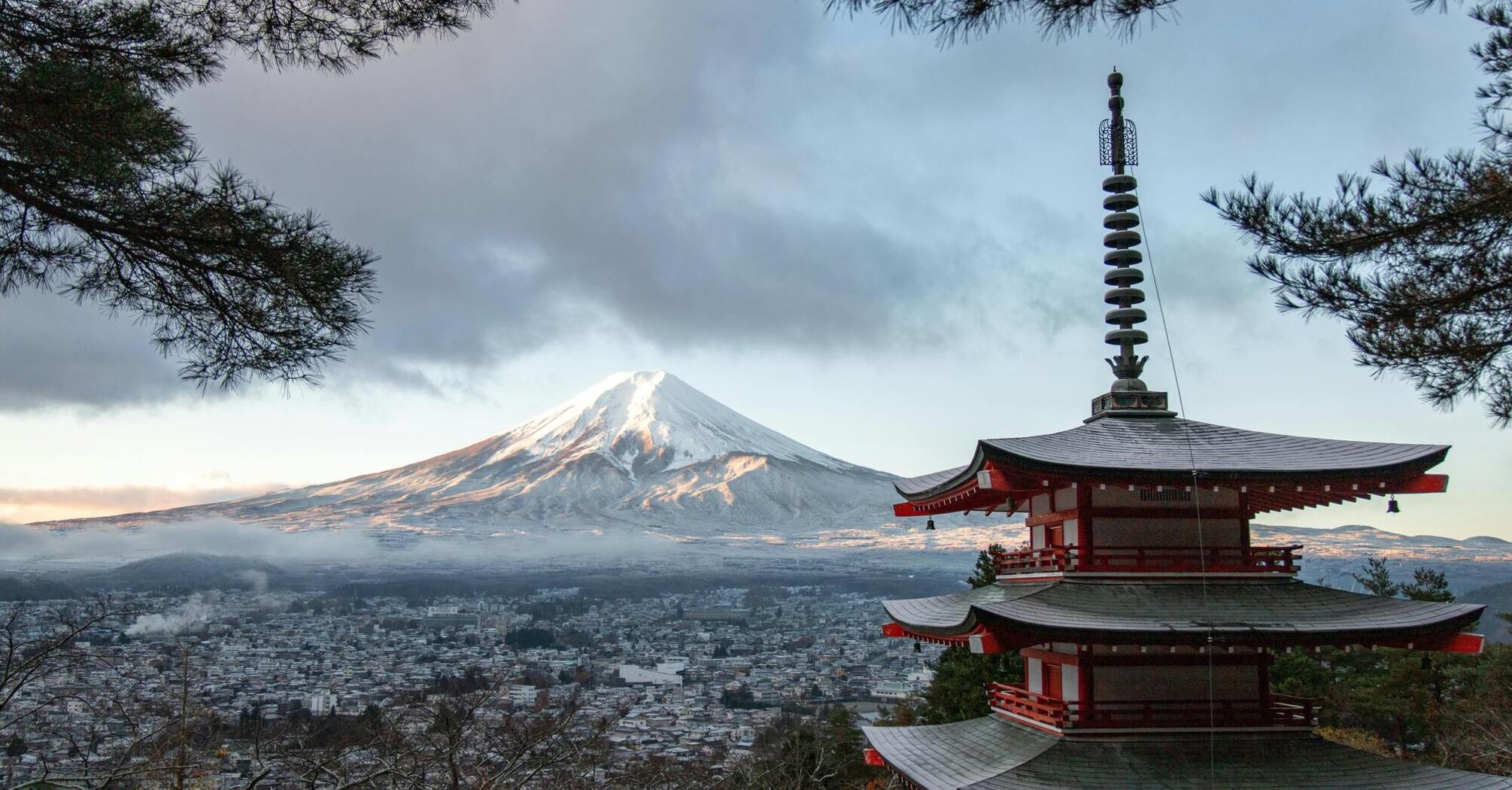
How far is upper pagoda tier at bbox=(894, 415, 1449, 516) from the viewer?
9.68 metres

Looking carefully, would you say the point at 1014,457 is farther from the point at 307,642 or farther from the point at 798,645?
the point at 798,645

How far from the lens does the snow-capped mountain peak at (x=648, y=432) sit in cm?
10462

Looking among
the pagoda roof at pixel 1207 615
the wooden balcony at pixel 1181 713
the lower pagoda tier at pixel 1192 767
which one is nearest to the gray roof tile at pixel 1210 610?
the pagoda roof at pixel 1207 615

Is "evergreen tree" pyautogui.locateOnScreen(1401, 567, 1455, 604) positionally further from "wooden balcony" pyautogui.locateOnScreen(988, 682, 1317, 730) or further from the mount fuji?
the mount fuji

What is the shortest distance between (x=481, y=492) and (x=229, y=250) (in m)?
93.5

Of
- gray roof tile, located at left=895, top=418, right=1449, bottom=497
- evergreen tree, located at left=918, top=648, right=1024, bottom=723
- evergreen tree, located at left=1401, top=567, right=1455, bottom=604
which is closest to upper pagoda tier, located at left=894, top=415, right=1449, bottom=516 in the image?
gray roof tile, located at left=895, top=418, right=1449, bottom=497

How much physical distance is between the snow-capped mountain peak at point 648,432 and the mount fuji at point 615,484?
145 millimetres

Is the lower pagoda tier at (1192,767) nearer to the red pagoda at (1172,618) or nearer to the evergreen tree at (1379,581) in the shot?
the red pagoda at (1172,618)

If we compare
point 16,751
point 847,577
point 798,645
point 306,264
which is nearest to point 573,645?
point 798,645

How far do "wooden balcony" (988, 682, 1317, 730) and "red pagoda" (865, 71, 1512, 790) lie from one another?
0.06 feet

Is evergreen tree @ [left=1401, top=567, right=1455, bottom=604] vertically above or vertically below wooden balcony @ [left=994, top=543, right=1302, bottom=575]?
below

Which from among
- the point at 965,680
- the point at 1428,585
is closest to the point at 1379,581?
the point at 1428,585

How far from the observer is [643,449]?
352ft

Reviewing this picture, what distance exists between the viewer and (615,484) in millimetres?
99312
